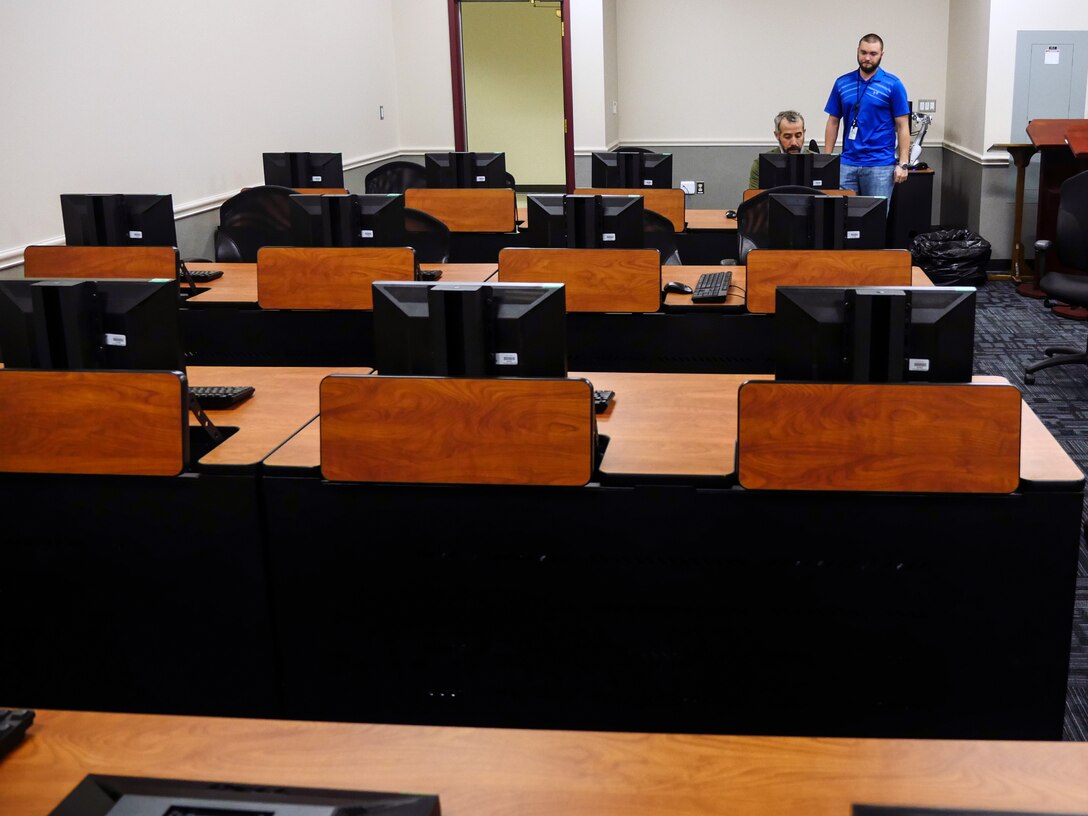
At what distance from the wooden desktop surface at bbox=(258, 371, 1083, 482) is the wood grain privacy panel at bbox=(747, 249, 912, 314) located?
2.73ft

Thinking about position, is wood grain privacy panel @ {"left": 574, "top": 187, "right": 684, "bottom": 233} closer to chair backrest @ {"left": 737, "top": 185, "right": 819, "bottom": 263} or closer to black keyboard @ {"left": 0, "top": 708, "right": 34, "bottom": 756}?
chair backrest @ {"left": 737, "top": 185, "right": 819, "bottom": 263}

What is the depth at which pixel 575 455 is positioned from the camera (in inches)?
91.5

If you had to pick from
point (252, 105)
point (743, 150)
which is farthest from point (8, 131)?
point (743, 150)

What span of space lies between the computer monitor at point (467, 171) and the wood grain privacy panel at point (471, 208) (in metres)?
→ 0.44

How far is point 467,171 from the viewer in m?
6.18

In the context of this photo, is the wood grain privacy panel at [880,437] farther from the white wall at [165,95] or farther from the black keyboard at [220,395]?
the white wall at [165,95]

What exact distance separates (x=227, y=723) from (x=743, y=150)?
8587 mm

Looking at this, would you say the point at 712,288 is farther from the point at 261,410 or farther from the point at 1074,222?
the point at 1074,222

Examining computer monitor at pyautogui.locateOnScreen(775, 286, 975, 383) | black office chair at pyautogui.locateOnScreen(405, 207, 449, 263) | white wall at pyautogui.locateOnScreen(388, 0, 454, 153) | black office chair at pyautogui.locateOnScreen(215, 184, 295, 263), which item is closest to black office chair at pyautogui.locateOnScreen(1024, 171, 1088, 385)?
black office chair at pyautogui.locateOnScreen(405, 207, 449, 263)

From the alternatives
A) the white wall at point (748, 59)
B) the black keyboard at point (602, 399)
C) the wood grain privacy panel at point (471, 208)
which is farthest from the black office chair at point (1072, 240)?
the white wall at point (748, 59)

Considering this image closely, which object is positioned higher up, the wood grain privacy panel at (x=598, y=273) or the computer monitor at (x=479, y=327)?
the computer monitor at (x=479, y=327)

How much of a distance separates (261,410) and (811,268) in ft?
6.16

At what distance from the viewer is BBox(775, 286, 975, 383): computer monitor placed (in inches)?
87.2

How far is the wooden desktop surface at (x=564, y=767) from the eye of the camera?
124 centimetres
